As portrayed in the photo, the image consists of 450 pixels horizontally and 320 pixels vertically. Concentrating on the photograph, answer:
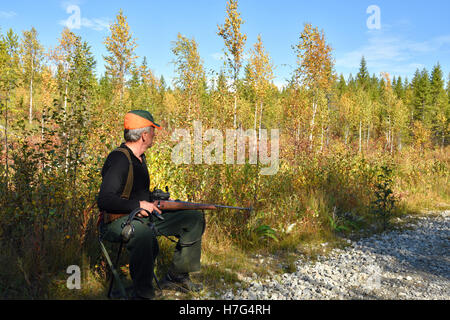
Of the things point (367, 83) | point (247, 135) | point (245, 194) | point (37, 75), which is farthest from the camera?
point (367, 83)

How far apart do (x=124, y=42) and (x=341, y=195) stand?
22.7 metres

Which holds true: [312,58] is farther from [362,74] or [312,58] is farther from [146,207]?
[362,74]

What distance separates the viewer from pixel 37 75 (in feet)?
119

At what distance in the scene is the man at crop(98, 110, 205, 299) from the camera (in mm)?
2709

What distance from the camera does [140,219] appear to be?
2773 mm

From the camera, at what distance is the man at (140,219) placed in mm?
2709

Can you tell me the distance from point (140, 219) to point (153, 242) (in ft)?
1.10

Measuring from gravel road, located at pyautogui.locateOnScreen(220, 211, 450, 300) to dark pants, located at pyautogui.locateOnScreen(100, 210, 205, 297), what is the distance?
64 cm

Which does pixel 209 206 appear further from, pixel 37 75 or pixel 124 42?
pixel 37 75

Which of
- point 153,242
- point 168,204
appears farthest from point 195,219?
point 153,242

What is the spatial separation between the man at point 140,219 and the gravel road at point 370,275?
0.66m

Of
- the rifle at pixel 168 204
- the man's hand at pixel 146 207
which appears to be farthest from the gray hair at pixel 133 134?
the man's hand at pixel 146 207

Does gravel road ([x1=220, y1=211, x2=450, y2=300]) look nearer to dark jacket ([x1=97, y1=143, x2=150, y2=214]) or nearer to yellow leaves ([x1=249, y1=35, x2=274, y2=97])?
dark jacket ([x1=97, y1=143, x2=150, y2=214])

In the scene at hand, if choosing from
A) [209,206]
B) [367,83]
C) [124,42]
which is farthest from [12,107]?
[367,83]
